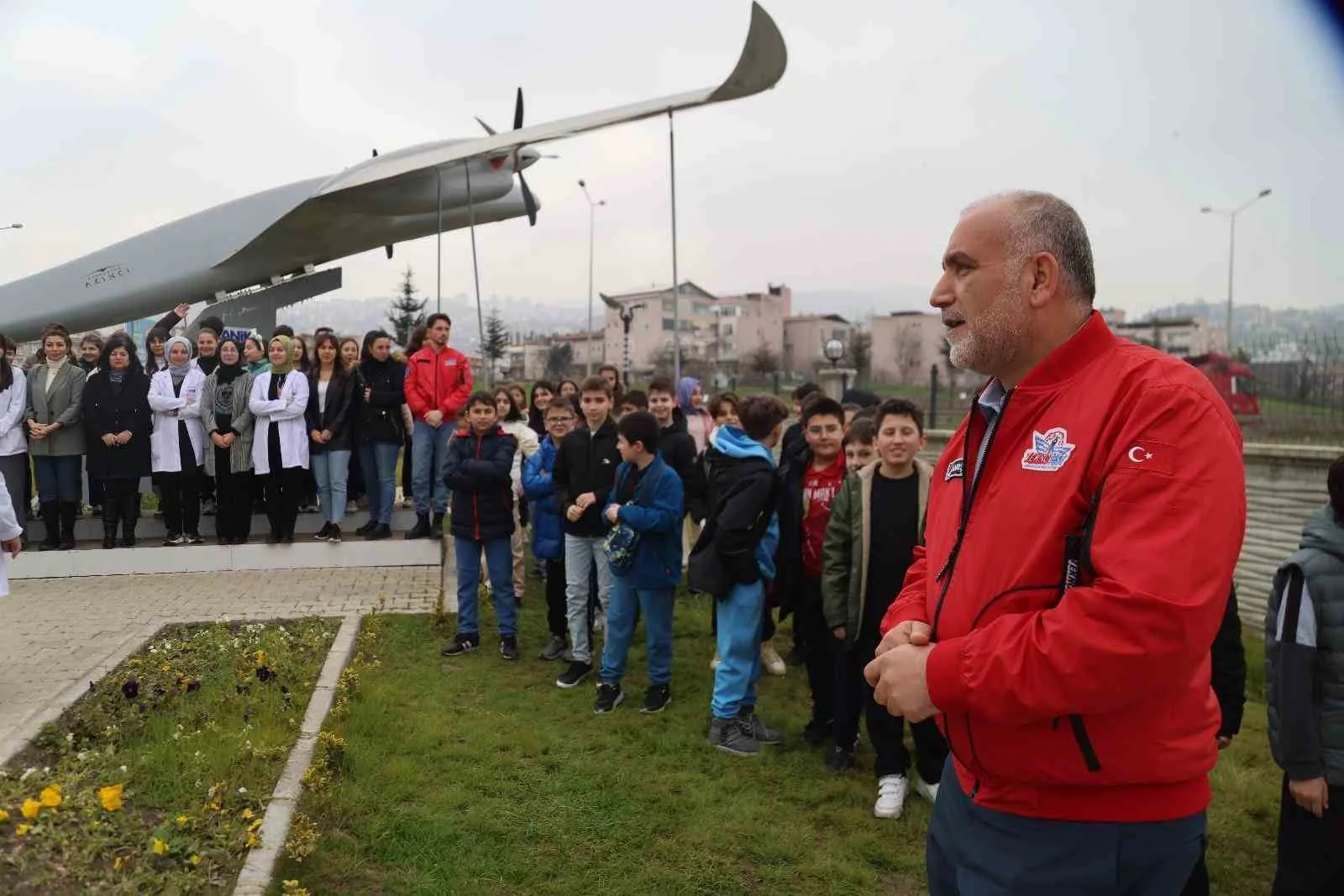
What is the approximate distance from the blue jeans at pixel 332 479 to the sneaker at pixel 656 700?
480 centimetres

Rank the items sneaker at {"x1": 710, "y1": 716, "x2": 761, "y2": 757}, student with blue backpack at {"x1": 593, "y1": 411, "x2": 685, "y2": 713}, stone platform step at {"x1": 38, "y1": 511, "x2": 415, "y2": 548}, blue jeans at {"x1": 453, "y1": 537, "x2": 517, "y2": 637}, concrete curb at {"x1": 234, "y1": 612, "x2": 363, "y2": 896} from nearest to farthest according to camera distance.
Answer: concrete curb at {"x1": 234, "y1": 612, "x2": 363, "y2": 896} → sneaker at {"x1": 710, "y1": 716, "x2": 761, "y2": 757} → student with blue backpack at {"x1": 593, "y1": 411, "x2": 685, "y2": 713} → blue jeans at {"x1": 453, "y1": 537, "x2": 517, "y2": 637} → stone platform step at {"x1": 38, "y1": 511, "x2": 415, "y2": 548}

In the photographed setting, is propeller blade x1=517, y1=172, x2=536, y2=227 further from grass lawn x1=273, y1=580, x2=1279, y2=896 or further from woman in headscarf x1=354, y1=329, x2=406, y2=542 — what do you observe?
grass lawn x1=273, y1=580, x2=1279, y2=896

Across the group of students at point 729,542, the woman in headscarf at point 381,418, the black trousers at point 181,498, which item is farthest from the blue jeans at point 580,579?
the black trousers at point 181,498

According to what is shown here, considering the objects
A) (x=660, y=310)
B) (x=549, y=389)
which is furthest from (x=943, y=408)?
(x=660, y=310)

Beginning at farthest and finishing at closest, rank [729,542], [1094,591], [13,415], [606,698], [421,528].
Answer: [421,528], [13,415], [606,698], [729,542], [1094,591]

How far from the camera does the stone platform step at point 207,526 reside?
29.8ft

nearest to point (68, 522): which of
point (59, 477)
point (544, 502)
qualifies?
point (59, 477)

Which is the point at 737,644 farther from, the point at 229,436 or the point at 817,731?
the point at 229,436

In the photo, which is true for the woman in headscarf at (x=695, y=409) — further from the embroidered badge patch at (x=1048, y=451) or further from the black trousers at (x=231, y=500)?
the embroidered badge patch at (x=1048, y=451)

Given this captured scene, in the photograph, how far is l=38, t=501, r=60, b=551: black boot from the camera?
8.57 meters

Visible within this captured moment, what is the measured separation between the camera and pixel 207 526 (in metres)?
9.39

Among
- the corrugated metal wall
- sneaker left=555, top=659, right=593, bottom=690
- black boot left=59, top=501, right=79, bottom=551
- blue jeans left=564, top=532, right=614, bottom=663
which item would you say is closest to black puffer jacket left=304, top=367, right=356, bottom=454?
black boot left=59, top=501, right=79, bottom=551

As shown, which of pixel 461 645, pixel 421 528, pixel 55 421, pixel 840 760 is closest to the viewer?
pixel 840 760

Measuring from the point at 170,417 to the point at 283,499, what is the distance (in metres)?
1.31
